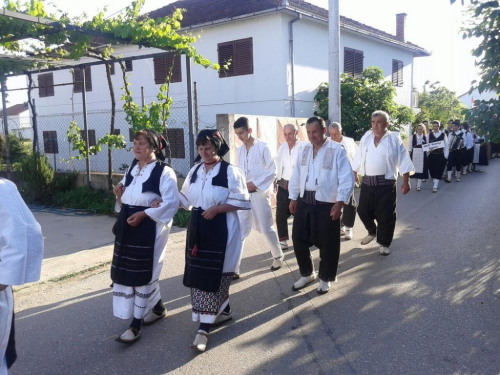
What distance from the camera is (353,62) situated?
58.8ft

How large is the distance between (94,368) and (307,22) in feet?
45.0

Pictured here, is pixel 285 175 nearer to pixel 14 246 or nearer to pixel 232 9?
pixel 14 246

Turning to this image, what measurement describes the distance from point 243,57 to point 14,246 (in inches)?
539

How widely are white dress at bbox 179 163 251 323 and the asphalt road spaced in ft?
1.06

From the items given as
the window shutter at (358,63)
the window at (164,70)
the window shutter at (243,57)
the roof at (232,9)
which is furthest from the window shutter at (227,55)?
the window shutter at (358,63)

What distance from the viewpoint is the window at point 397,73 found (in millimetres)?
20978

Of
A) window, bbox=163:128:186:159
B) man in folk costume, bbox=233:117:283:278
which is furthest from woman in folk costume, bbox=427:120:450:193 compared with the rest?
man in folk costume, bbox=233:117:283:278

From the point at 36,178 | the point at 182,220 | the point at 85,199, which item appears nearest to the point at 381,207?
the point at 182,220

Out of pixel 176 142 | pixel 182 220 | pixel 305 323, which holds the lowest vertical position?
pixel 305 323

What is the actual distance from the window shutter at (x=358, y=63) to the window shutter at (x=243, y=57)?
5045 millimetres

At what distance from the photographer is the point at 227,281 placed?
13.4 ft

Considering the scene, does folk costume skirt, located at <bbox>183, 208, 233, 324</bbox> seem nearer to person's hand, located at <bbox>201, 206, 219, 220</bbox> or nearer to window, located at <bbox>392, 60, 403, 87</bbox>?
person's hand, located at <bbox>201, 206, 219, 220</bbox>

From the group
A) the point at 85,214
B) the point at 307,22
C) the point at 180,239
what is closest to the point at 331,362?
the point at 180,239

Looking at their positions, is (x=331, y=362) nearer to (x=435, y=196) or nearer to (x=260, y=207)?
(x=260, y=207)
